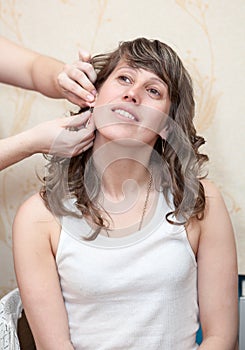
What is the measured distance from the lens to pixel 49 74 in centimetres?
152

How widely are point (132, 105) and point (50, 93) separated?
0.32 m

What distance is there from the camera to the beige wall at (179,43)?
5.84 feet

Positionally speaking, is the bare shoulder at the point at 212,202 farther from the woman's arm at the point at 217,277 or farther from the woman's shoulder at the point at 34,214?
the woman's shoulder at the point at 34,214

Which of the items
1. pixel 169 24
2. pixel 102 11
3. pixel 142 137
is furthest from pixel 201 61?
pixel 142 137

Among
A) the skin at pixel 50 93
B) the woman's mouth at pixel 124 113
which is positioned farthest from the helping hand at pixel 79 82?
the woman's mouth at pixel 124 113

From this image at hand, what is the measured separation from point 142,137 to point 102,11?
0.63 metres

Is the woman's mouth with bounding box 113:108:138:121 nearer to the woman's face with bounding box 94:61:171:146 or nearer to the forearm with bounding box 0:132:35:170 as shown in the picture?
the woman's face with bounding box 94:61:171:146

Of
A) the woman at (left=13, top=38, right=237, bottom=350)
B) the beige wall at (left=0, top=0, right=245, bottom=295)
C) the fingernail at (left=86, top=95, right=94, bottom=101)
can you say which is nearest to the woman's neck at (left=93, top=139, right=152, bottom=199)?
the woman at (left=13, top=38, right=237, bottom=350)

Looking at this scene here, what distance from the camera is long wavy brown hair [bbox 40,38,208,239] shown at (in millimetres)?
1457

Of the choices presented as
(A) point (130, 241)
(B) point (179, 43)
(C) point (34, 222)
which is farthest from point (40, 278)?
(B) point (179, 43)

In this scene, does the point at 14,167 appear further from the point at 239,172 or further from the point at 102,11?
the point at 239,172

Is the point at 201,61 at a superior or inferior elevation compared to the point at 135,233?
superior

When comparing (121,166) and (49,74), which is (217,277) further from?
(49,74)

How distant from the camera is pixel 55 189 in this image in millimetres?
1499
